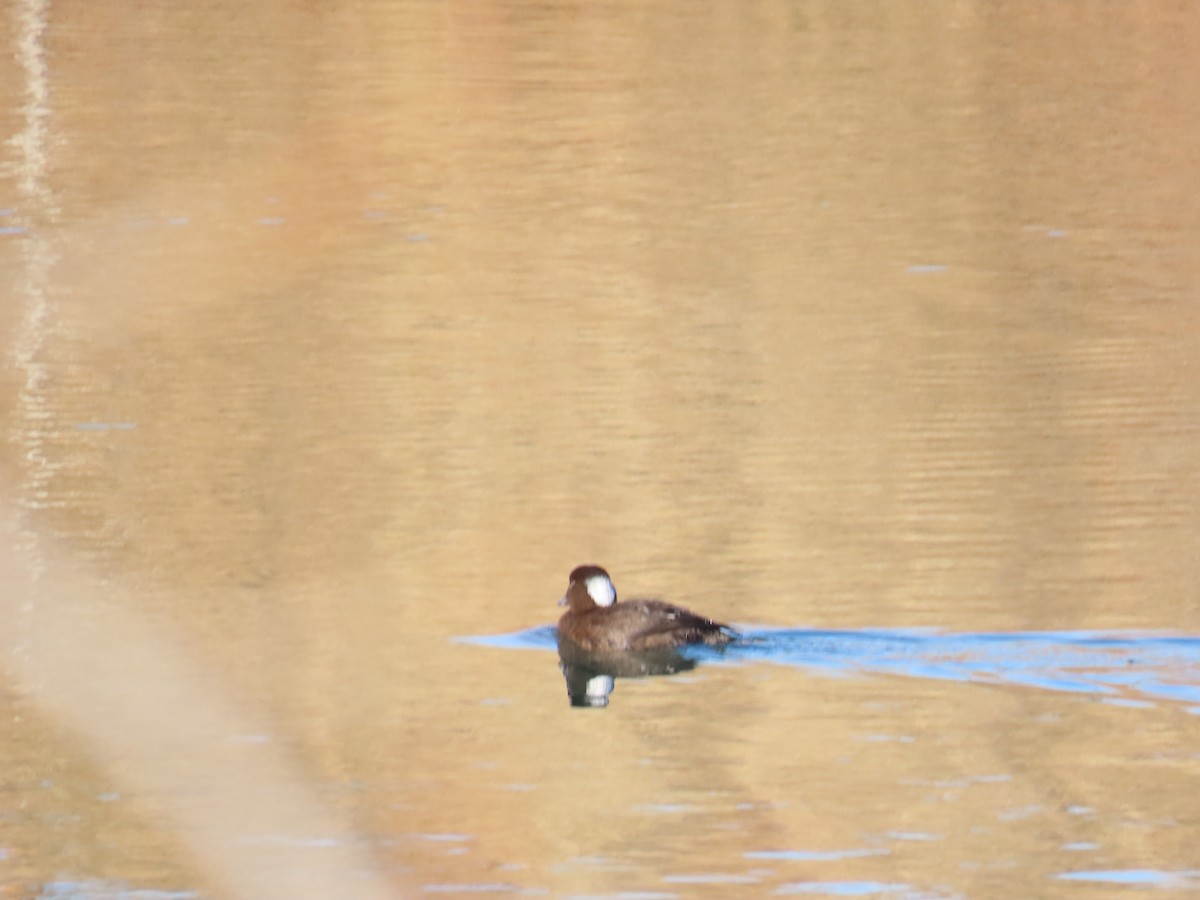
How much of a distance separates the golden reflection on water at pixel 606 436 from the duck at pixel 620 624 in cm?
22

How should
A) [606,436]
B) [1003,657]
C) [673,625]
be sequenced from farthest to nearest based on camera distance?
[606,436], [673,625], [1003,657]

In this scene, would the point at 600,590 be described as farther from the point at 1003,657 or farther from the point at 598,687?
the point at 1003,657

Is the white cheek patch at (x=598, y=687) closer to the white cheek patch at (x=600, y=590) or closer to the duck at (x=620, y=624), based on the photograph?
the duck at (x=620, y=624)

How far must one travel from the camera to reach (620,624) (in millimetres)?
10031

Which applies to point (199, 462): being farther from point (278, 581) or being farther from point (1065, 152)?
point (1065, 152)

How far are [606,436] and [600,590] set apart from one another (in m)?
3.88

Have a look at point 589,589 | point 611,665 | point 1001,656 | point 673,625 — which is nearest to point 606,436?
point 589,589

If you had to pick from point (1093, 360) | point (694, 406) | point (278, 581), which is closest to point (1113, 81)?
point (1093, 360)

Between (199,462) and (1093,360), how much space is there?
5831mm

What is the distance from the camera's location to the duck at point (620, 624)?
9.93m

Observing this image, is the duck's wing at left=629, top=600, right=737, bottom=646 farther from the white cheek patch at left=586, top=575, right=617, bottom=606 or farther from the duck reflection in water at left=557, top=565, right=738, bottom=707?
the white cheek patch at left=586, top=575, right=617, bottom=606

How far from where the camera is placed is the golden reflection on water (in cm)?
836

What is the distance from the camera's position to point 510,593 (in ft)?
36.6

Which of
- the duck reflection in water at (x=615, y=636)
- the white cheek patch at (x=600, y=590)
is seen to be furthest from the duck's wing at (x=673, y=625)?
the white cheek patch at (x=600, y=590)
